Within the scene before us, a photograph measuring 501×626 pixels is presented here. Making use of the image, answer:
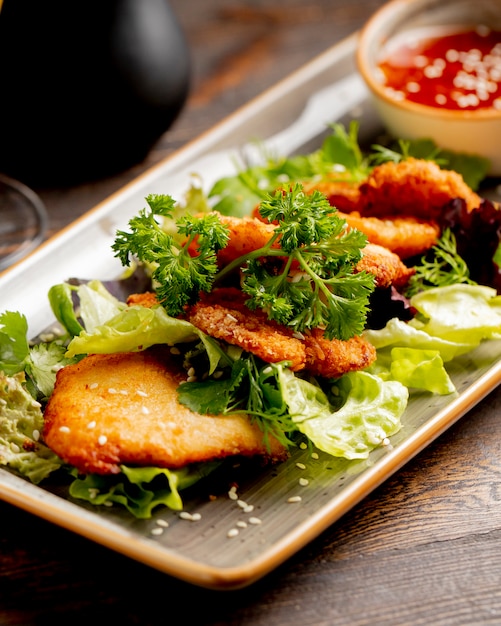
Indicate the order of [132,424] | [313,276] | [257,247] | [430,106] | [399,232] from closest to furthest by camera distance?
[132,424] < [313,276] < [257,247] < [399,232] < [430,106]

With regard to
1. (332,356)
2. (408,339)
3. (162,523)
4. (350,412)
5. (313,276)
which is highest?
(313,276)

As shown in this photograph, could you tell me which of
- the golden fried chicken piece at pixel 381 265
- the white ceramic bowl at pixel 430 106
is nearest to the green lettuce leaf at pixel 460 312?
the golden fried chicken piece at pixel 381 265

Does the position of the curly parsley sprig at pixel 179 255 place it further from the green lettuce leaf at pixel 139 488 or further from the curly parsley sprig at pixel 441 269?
the curly parsley sprig at pixel 441 269

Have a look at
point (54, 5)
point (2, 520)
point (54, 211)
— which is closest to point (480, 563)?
point (2, 520)

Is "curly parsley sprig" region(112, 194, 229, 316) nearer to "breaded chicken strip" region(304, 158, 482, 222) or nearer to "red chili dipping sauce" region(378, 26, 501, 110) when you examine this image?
"breaded chicken strip" region(304, 158, 482, 222)

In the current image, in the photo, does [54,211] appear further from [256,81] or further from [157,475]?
[157,475]

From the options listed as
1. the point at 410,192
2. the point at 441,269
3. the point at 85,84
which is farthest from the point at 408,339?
the point at 85,84

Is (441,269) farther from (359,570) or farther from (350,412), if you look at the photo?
(359,570)
